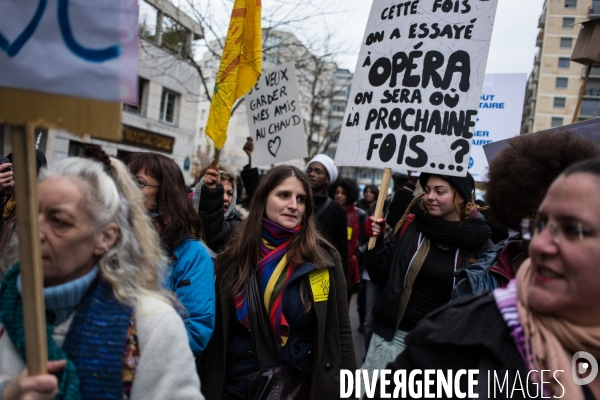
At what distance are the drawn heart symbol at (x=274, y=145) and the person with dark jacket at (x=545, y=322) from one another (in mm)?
4389

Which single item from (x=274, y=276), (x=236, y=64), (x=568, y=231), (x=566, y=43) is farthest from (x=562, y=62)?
(x=568, y=231)

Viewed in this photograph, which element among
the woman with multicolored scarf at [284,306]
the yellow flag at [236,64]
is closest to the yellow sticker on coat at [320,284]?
the woman with multicolored scarf at [284,306]

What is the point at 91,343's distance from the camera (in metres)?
1.76

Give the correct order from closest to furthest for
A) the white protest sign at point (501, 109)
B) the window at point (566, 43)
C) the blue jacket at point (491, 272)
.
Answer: the blue jacket at point (491, 272)
the white protest sign at point (501, 109)
the window at point (566, 43)

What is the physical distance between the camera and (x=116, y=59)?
4.95 ft

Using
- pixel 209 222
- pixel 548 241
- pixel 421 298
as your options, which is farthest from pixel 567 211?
pixel 209 222

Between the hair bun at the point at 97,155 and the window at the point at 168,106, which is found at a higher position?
the window at the point at 168,106

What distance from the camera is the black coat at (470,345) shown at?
1550mm

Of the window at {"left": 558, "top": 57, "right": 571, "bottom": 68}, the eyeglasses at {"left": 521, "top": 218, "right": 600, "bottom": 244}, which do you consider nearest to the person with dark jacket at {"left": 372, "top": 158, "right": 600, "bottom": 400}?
the eyeglasses at {"left": 521, "top": 218, "right": 600, "bottom": 244}

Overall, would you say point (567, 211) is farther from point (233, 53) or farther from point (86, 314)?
point (233, 53)

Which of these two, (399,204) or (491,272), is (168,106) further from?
(491,272)

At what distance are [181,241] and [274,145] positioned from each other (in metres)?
3.01

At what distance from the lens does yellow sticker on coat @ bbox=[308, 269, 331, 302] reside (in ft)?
10.6

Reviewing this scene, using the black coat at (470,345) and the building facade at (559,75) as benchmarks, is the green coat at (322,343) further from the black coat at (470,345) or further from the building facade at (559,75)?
the building facade at (559,75)
